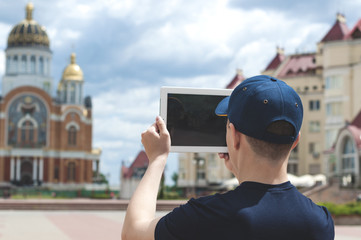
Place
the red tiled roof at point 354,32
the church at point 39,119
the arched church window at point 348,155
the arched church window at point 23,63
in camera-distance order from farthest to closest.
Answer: the arched church window at point 23,63 < the church at point 39,119 < the red tiled roof at point 354,32 < the arched church window at point 348,155

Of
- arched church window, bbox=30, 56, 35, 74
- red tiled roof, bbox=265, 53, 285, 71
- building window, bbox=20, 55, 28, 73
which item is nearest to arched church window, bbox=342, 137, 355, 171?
red tiled roof, bbox=265, 53, 285, 71

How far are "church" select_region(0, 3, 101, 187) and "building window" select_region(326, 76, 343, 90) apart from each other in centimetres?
4126

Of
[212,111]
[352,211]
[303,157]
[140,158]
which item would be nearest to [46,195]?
[140,158]

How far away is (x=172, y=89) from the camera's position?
269cm

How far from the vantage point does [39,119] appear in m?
84.0

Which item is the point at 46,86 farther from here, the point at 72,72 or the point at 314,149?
the point at 314,149

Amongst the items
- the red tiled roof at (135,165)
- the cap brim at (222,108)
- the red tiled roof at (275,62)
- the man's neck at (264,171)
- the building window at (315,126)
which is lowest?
the red tiled roof at (135,165)

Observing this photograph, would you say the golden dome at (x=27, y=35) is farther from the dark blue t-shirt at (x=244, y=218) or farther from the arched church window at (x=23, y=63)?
→ the dark blue t-shirt at (x=244, y=218)

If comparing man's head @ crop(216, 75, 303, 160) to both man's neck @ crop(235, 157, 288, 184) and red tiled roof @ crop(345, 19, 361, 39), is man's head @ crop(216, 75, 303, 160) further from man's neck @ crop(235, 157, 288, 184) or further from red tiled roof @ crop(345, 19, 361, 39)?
red tiled roof @ crop(345, 19, 361, 39)

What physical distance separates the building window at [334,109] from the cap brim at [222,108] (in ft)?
175

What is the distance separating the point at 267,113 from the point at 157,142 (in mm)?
485

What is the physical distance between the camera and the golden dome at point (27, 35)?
3469 inches

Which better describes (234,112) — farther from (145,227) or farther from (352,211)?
(352,211)

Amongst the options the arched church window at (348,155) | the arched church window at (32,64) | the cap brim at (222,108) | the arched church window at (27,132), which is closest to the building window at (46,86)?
the arched church window at (32,64)
